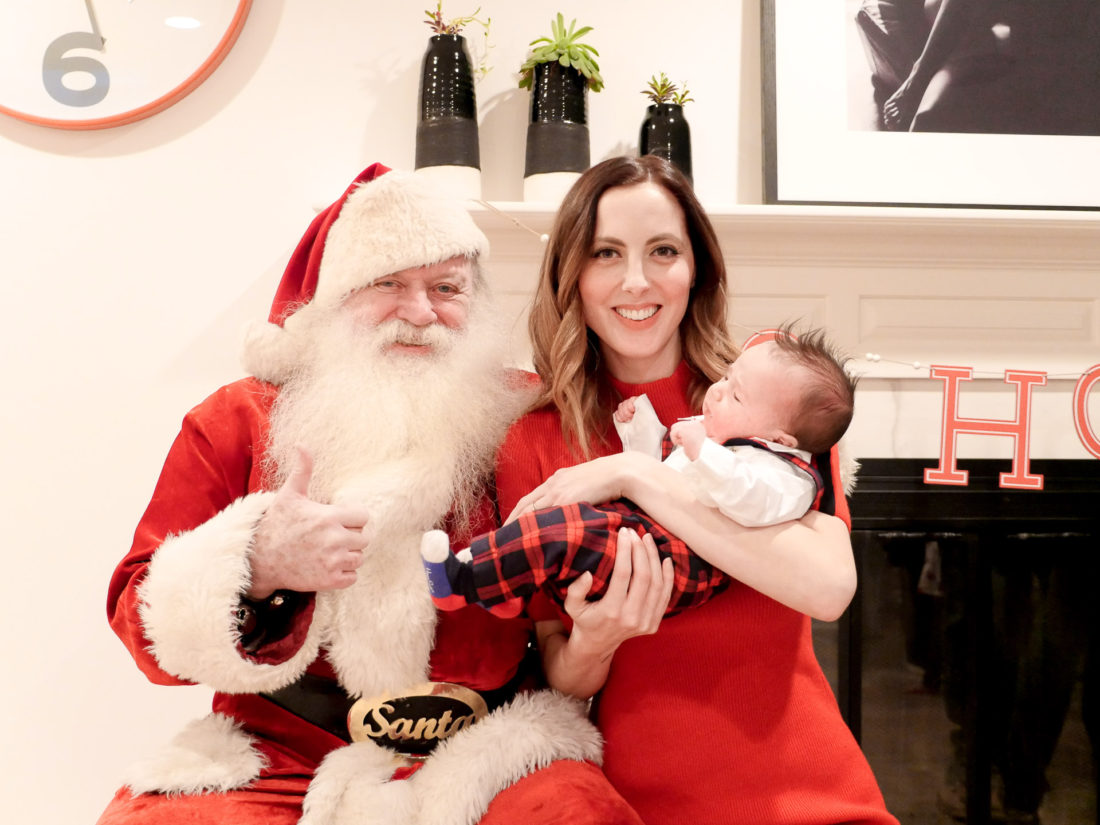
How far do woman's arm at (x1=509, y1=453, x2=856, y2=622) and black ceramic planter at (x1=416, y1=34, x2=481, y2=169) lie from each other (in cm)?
108

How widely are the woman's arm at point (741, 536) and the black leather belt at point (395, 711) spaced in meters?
0.40

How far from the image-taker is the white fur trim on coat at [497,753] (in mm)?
1267

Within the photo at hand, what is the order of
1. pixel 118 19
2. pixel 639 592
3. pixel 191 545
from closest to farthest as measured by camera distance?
1. pixel 639 592
2. pixel 191 545
3. pixel 118 19

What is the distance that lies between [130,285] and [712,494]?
6.01ft

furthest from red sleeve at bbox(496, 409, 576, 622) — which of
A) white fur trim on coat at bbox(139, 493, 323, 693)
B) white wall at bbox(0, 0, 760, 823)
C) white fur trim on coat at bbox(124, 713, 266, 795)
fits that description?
white wall at bbox(0, 0, 760, 823)

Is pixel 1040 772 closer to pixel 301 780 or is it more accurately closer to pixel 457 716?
pixel 457 716

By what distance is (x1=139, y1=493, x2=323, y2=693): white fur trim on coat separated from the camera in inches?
51.8

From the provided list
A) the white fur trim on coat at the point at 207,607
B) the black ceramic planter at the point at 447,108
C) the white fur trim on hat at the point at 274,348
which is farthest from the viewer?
the black ceramic planter at the point at 447,108

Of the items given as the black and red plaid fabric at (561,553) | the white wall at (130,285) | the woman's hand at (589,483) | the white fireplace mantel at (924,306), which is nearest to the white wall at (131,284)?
the white wall at (130,285)

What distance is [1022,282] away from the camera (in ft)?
7.66

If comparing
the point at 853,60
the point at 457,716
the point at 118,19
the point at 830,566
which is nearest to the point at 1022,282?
the point at 853,60

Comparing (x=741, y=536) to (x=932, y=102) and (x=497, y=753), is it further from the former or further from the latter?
(x=932, y=102)

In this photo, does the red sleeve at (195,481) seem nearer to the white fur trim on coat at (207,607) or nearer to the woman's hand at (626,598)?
the white fur trim on coat at (207,607)

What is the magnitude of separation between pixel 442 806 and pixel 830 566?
76 centimetres
